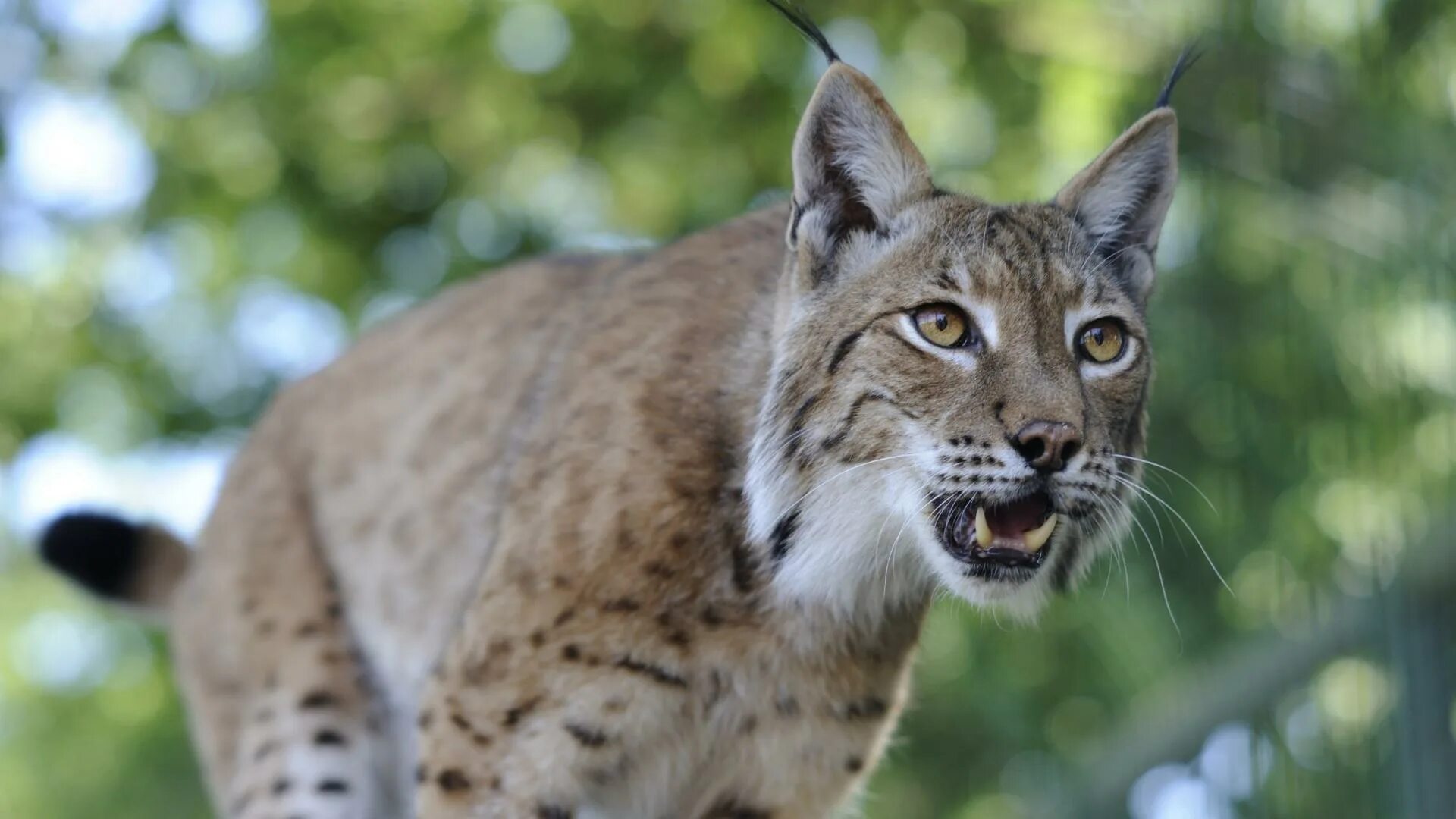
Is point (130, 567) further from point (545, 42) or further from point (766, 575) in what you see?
point (545, 42)

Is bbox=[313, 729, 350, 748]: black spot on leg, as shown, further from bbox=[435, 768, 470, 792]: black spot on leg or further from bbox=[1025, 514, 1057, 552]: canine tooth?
bbox=[1025, 514, 1057, 552]: canine tooth

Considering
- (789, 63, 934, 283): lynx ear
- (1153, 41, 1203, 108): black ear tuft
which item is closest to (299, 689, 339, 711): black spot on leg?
(789, 63, 934, 283): lynx ear

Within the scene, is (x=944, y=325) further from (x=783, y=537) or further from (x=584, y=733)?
(x=584, y=733)

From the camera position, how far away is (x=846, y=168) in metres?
4.01

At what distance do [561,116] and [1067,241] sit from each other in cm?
580

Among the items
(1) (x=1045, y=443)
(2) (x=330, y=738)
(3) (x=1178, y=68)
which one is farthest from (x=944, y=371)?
(2) (x=330, y=738)

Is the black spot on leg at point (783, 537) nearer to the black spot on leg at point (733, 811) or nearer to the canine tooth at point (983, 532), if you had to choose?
the canine tooth at point (983, 532)

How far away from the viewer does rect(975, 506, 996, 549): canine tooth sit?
3.67 meters

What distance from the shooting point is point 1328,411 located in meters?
4.55

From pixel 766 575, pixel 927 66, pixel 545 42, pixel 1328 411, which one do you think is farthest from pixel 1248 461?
pixel 545 42

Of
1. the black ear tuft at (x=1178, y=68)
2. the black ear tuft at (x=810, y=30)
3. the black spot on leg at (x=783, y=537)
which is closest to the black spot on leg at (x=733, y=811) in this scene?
the black spot on leg at (x=783, y=537)

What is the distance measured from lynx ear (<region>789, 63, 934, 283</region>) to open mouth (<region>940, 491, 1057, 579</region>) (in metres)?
0.69

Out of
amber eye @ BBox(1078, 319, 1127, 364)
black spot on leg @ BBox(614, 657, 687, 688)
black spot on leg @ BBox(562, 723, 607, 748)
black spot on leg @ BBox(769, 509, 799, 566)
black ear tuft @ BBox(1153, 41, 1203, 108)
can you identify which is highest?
black ear tuft @ BBox(1153, 41, 1203, 108)

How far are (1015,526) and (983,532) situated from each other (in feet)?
0.27
